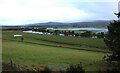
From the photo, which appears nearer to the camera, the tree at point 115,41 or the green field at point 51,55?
the tree at point 115,41

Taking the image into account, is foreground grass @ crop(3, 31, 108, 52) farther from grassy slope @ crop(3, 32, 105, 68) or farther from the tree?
the tree

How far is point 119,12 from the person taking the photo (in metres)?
30.6

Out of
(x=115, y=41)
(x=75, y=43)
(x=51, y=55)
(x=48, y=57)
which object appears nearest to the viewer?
(x=115, y=41)

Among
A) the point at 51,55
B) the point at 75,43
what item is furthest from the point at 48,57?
the point at 75,43

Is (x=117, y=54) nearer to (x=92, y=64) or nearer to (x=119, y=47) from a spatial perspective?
(x=119, y=47)

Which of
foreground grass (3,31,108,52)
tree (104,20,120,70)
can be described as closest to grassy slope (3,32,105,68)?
tree (104,20,120,70)

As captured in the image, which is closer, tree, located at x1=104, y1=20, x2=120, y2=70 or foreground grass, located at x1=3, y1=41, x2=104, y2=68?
tree, located at x1=104, y1=20, x2=120, y2=70

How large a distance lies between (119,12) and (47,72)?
11407 mm

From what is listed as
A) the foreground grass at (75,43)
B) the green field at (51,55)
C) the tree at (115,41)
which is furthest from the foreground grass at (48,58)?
the foreground grass at (75,43)

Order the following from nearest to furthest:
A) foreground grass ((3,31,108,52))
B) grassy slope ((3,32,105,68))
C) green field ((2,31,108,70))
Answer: green field ((2,31,108,70)) → grassy slope ((3,32,105,68)) → foreground grass ((3,31,108,52))

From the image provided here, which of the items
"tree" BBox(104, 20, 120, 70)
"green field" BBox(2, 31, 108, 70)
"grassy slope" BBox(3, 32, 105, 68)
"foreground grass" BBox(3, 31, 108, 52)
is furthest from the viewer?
"foreground grass" BBox(3, 31, 108, 52)

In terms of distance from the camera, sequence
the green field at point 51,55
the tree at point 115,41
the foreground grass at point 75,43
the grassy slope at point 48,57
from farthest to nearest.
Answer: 1. the foreground grass at point 75,43
2. the grassy slope at point 48,57
3. the green field at point 51,55
4. the tree at point 115,41

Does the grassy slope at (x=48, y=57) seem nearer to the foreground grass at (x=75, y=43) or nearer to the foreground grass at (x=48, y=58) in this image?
the foreground grass at (x=48, y=58)

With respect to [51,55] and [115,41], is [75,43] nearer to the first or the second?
[51,55]
